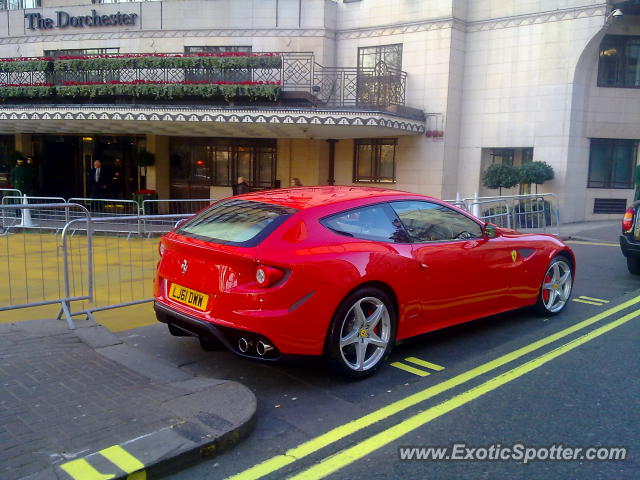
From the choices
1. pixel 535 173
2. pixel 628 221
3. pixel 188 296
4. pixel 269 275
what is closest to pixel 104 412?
pixel 188 296

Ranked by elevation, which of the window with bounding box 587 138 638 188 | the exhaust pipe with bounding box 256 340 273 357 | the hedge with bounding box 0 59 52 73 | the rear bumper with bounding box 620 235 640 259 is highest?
the hedge with bounding box 0 59 52 73

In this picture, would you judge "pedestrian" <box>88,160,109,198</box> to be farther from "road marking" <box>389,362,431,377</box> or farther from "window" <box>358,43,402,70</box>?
"road marking" <box>389,362,431,377</box>

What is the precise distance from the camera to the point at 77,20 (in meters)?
22.1

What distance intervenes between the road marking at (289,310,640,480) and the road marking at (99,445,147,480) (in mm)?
836

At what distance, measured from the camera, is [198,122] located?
1761 centimetres

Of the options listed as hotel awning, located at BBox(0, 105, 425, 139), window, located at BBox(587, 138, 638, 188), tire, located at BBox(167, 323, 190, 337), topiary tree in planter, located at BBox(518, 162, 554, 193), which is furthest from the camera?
window, located at BBox(587, 138, 638, 188)

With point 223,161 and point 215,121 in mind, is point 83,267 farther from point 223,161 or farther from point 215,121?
point 223,161

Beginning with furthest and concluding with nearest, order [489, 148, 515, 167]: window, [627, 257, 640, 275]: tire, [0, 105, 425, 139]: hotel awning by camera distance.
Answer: [489, 148, 515, 167]: window, [0, 105, 425, 139]: hotel awning, [627, 257, 640, 275]: tire

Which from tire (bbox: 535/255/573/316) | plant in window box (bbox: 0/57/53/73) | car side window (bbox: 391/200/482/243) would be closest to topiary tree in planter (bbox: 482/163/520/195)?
tire (bbox: 535/255/573/316)

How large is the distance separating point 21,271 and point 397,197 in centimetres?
662

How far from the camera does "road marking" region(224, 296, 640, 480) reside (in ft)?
11.0

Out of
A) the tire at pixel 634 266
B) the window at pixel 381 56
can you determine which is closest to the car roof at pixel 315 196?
the tire at pixel 634 266

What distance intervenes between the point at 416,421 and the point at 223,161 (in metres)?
18.9

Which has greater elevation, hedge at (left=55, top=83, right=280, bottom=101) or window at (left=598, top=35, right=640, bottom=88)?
window at (left=598, top=35, right=640, bottom=88)
